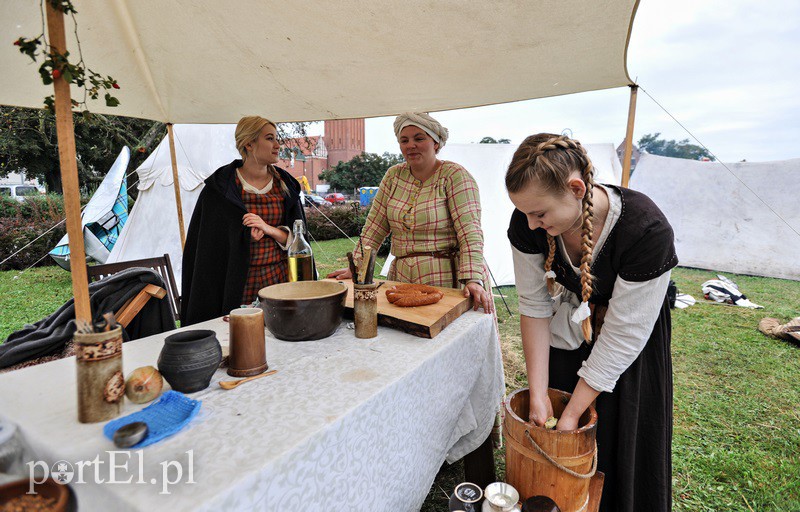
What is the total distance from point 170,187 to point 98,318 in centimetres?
480

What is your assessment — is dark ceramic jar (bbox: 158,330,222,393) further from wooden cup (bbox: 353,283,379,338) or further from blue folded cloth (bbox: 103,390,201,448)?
wooden cup (bbox: 353,283,379,338)

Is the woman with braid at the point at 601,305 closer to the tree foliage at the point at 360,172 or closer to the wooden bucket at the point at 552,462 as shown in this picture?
the wooden bucket at the point at 552,462

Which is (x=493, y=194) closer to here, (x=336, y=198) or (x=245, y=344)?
(x=245, y=344)

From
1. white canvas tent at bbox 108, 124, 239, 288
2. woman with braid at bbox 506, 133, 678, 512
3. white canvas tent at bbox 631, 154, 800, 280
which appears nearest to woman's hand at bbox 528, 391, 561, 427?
woman with braid at bbox 506, 133, 678, 512

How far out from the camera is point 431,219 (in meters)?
2.05

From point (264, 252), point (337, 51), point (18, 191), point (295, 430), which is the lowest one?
point (295, 430)

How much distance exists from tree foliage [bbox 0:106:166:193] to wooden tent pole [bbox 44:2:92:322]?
298 inches

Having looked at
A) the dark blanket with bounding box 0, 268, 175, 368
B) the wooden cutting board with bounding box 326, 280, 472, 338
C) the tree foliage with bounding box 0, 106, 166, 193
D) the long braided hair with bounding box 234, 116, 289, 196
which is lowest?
the dark blanket with bounding box 0, 268, 175, 368

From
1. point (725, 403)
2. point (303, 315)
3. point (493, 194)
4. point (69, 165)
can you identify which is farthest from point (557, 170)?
point (493, 194)

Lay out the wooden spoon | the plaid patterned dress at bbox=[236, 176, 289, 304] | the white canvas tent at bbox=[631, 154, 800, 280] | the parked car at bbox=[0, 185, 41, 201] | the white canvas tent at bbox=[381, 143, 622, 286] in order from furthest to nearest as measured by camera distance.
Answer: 1. the parked car at bbox=[0, 185, 41, 201]
2. the white canvas tent at bbox=[631, 154, 800, 280]
3. the white canvas tent at bbox=[381, 143, 622, 286]
4. the plaid patterned dress at bbox=[236, 176, 289, 304]
5. the wooden spoon

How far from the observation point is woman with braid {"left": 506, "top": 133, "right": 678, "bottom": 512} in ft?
3.64

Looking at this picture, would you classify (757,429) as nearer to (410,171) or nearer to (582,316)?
(582,316)

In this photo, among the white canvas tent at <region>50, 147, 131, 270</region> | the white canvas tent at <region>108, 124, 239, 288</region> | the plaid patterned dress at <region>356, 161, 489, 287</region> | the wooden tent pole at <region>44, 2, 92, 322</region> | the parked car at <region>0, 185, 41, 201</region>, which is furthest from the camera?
the parked car at <region>0, 185, 41, 201</region>

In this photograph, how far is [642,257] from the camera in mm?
1098
